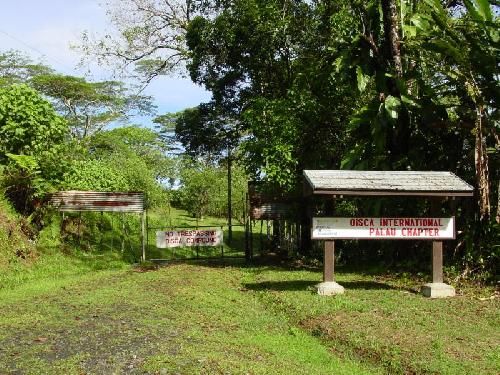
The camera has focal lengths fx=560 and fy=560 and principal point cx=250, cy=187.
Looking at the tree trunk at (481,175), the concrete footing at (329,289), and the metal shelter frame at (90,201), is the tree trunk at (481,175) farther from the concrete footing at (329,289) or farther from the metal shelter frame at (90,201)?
the metal shelter frame at (90,201)

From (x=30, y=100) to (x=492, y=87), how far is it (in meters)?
12.1

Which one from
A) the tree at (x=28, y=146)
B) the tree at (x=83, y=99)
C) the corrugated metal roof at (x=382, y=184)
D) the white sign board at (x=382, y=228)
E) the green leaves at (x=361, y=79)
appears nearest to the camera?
the corrugated metal roof at (x=382, y=184)

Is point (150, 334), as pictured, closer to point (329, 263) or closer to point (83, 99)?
point (329, 263)

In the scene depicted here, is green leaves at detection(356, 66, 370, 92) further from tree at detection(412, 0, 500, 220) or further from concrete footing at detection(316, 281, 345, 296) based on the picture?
concrete footing at detection(316, 281, 345, 296)

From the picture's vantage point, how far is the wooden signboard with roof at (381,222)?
10.6m

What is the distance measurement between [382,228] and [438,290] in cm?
151

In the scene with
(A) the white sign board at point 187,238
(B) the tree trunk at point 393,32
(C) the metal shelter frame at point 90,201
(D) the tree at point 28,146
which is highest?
(B) the tree trunk at point 393,32

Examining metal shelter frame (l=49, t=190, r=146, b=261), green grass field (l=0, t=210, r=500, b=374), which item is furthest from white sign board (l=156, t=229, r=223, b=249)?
green grass field (l=0, t=210, r=500, b=374)

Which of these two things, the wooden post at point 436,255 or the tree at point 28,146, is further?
the tree at point 28,146

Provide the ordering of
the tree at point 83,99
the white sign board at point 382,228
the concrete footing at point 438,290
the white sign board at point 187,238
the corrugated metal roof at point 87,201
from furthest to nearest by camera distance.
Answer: the tree at point 83,99
the white sign board at point 187,238
the corrugated metal roof at point 87,201
the white sign board at point 382,228
the concrete footing at point 438,290

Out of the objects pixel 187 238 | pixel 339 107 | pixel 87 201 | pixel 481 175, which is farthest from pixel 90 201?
pixel 481 175

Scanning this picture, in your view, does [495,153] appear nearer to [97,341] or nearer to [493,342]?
[493,342]

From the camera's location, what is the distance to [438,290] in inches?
407

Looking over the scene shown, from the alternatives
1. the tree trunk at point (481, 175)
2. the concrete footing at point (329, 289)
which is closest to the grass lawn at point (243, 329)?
the concrete footing at point (329, 289)
